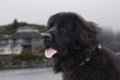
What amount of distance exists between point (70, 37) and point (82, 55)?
0.96 feet

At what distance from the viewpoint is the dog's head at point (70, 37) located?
244 inches

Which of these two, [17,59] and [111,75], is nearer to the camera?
[111,75]

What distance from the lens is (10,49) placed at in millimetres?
91562

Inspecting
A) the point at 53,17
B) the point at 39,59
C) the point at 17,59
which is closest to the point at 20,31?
the point at 17,59

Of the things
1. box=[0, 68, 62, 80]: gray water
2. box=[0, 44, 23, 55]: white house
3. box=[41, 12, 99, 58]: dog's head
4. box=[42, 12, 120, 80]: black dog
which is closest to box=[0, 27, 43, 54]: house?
box=[0, 44, 23, 55]: white house

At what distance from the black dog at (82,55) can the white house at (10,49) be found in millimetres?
79652

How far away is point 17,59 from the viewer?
7875 centimetres

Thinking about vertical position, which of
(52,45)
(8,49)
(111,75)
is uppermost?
(52,45)

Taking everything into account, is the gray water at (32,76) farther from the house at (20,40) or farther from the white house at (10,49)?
the house at (20,40)

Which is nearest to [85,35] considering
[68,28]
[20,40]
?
[68,28]

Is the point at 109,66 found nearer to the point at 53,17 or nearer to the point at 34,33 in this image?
the point at 53,17

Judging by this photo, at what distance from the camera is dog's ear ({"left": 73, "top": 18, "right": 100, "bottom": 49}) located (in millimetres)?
6188

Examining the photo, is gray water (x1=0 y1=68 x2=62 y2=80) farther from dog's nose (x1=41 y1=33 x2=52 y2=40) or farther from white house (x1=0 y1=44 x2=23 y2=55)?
white house (x1=0 y1=44 x2=23 y2=55)

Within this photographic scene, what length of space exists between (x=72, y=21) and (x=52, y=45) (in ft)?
1.61
